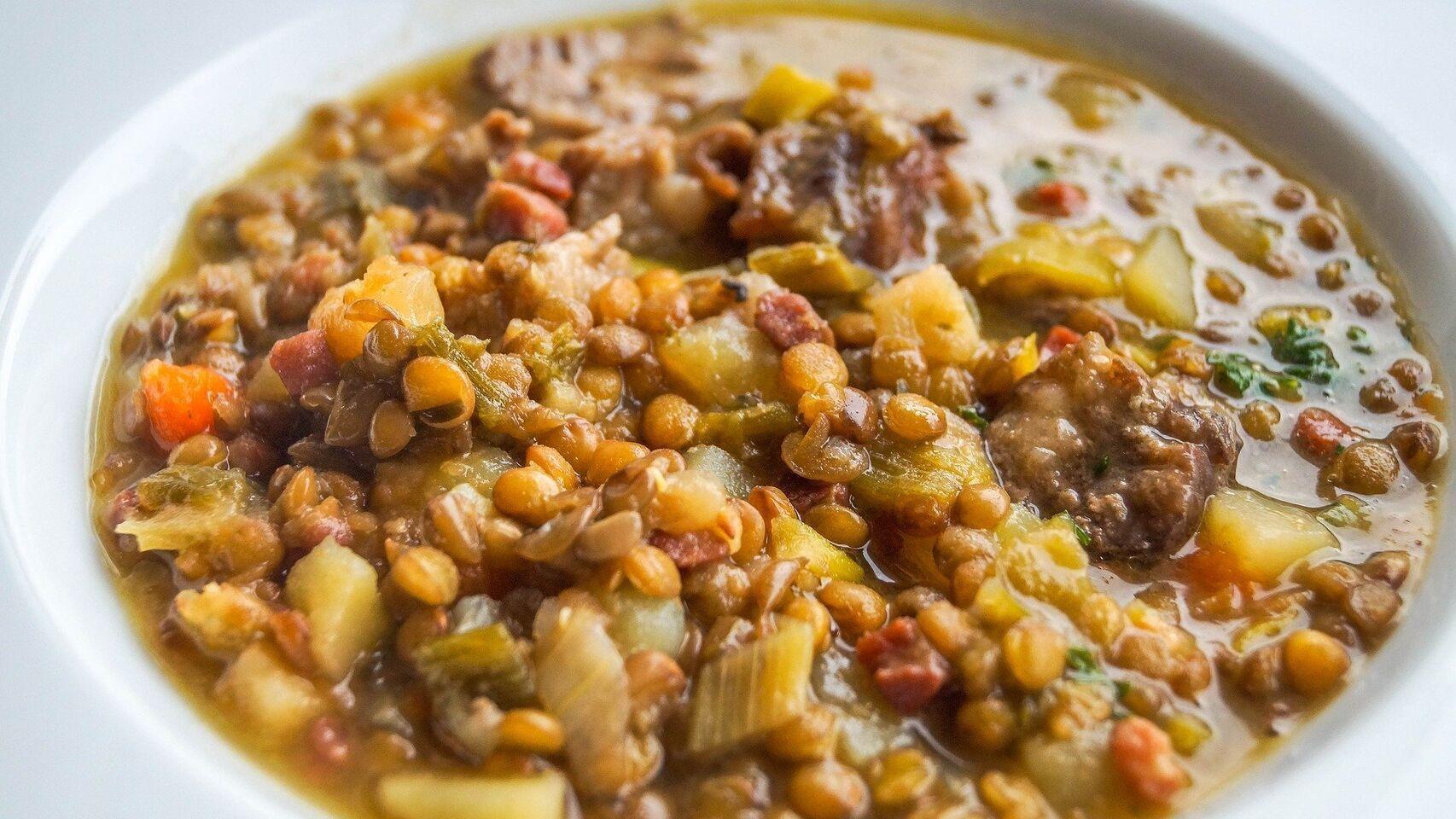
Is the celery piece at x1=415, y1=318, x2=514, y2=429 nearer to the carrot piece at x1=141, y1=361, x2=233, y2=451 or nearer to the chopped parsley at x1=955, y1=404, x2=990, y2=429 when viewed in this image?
the carrot piece at x1=141, y1=361, x2=233, y2=451

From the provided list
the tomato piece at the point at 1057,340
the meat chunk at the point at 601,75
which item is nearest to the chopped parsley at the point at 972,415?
the tomato piece at the point at 1057,340

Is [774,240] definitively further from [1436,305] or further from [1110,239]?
[1436,305]

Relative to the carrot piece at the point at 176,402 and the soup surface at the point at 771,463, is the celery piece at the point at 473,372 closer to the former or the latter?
the soup surface at the point at 771,463

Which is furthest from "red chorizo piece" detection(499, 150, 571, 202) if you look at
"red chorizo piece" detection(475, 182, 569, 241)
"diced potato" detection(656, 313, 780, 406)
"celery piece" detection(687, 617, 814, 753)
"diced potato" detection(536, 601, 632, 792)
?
"celery piece" detection(687, 617, 814, 753)

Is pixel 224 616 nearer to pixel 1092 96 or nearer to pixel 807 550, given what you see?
pixel 807 550

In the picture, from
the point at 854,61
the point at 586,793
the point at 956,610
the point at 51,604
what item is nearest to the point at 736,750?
the point at 586,793

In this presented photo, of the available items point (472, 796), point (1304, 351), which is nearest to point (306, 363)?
point (472, 796)
